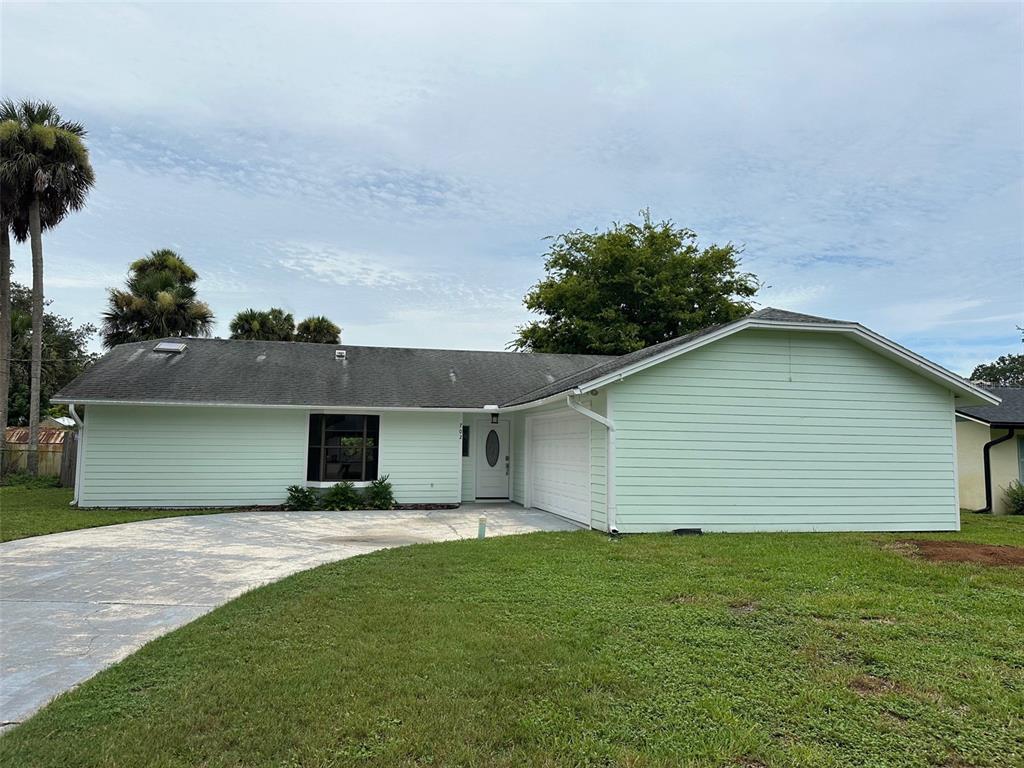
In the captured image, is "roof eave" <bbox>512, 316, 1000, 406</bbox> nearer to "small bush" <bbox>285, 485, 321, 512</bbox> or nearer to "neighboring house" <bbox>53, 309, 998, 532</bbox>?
"neighboring house" <bbox>53, 309, 998, 532</bbox>

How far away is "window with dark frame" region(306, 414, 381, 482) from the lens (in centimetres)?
1445

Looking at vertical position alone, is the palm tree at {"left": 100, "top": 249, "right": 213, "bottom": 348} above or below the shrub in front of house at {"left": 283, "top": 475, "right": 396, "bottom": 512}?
above

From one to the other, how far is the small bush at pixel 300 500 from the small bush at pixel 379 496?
44.3 inches

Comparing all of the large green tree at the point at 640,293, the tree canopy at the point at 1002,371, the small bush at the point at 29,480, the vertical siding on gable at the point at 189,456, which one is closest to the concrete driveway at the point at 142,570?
the vertical siding on gable at the point at 189,456

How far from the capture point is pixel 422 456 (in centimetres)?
1485

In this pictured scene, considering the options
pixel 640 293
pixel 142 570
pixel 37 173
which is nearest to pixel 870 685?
pixel 142 570

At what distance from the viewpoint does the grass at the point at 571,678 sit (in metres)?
3.08

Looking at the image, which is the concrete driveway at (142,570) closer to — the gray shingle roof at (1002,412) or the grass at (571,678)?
the grass at (571,678)

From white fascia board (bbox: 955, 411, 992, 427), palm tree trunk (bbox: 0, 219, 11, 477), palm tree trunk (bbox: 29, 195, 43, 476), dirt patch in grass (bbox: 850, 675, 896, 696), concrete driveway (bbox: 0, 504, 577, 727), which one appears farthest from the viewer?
palm tree trunk (bbox: 29, 195, 43, 476)

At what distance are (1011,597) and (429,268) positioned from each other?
18120 mm

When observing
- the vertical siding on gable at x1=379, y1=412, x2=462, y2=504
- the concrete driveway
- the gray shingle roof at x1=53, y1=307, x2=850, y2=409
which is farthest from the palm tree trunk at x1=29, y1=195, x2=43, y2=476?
the vertical siding on gable at x1=379, y1=412, x2=462, y2=504

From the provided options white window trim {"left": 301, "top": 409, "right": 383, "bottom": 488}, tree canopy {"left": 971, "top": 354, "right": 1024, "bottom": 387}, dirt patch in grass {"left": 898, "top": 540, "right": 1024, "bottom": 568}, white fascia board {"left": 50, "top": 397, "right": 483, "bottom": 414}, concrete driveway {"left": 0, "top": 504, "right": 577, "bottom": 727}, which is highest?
tree canopy {"left": 971, "top": 354, "right": 1024, "bottom": 387}

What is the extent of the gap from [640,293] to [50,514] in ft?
78.3

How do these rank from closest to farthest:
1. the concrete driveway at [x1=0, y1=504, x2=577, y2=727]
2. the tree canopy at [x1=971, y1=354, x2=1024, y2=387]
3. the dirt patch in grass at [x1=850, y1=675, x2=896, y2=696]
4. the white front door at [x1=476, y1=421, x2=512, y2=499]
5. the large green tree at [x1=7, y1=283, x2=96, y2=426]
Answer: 1. the dirt patch in grass at [x1=850, y1=675, x2=896, y2=696]
2. the concrete driveway at [x1=0, y1=504, x2=577, y2=727]
3. the white front door at [x1=476, y1=421, x2=512, y2=499]
4. the large green tree at [x1=7, y1=283, x2=96, y2=426]
5. the tree canopy at [x1=971, y1=354, x2=1024, y2=387]
